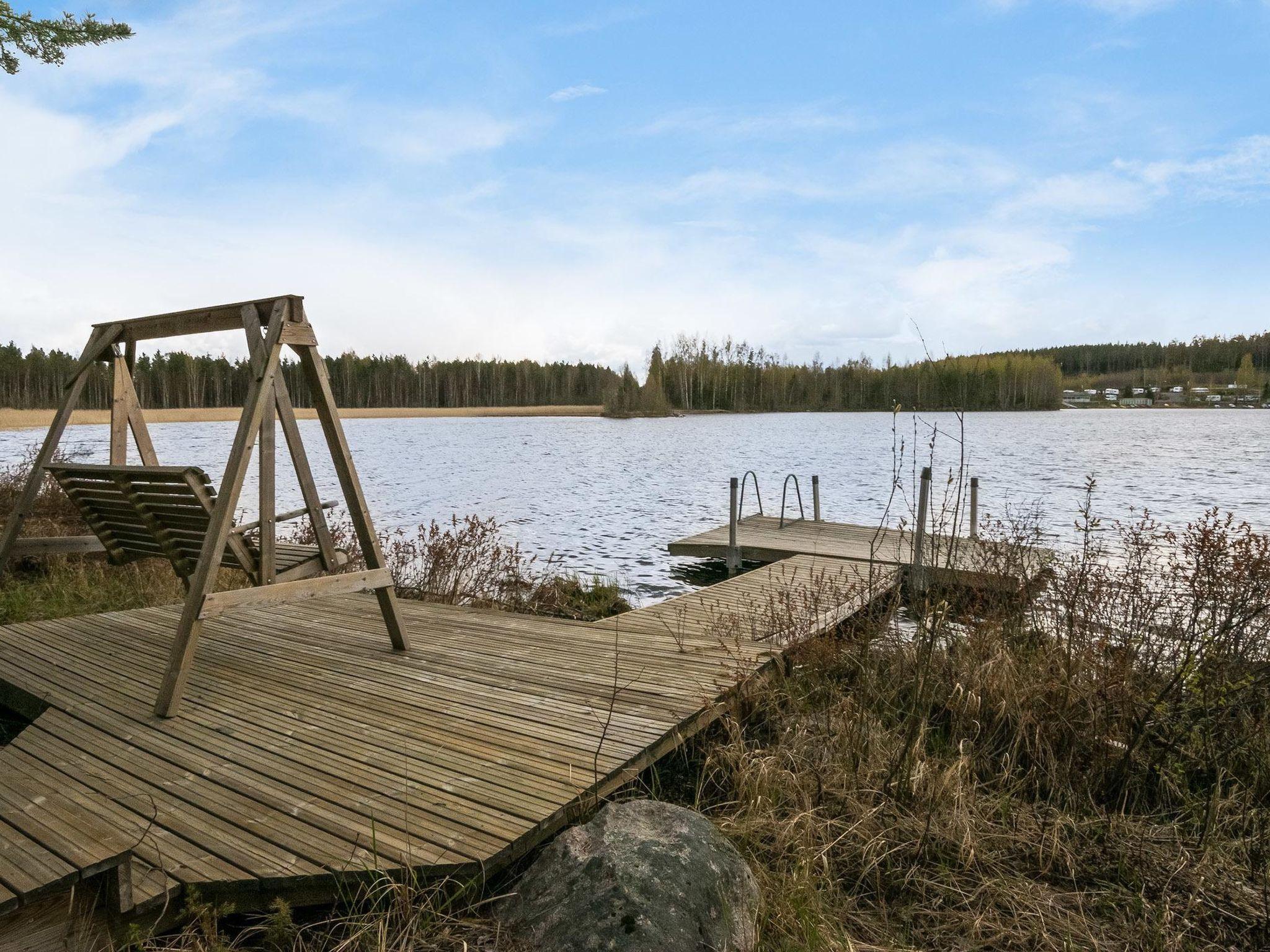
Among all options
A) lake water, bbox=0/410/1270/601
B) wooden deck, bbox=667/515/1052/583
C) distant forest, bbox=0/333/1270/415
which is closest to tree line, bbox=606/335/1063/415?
distant forest, bbox=0/333/1270/415

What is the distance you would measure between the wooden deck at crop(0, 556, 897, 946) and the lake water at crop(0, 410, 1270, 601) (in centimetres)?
221

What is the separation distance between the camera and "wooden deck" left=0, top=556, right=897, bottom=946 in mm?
2492

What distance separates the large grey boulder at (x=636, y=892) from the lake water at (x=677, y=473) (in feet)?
7.76

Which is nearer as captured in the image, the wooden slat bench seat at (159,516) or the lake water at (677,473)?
the wooden slat bench seat at (159,516)

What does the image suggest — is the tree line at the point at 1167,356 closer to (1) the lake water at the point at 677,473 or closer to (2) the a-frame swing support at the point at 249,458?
(1) the lake water at the point at 677,473

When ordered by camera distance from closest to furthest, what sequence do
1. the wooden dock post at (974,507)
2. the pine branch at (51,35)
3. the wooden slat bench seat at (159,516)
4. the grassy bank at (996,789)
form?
1. the grassy bank at (996,789)
2. the wooden slat bench seat at (159,516)
3. the pine branch at (51,35)
4. the wooden dock post at (974,507)

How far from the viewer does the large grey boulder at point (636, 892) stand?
2.33 m

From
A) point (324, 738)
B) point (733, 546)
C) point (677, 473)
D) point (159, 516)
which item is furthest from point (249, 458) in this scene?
point (677, 473)

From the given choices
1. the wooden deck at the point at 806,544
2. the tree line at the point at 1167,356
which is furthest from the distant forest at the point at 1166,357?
the wooden deck at the point at 806,544

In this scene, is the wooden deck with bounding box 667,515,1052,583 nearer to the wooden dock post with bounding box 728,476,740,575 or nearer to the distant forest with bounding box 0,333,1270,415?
the wooden dock post with bounding box 728,476,740,575

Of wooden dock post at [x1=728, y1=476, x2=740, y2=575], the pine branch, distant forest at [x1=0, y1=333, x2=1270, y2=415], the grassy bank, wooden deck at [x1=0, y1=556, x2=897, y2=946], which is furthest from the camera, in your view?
distant forest at [x1=0, y1=333, x2=1270, y2=415]

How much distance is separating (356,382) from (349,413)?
7.50 m

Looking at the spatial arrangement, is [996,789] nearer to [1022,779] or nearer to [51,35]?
[1022,779]

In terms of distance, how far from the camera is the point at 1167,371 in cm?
12988
